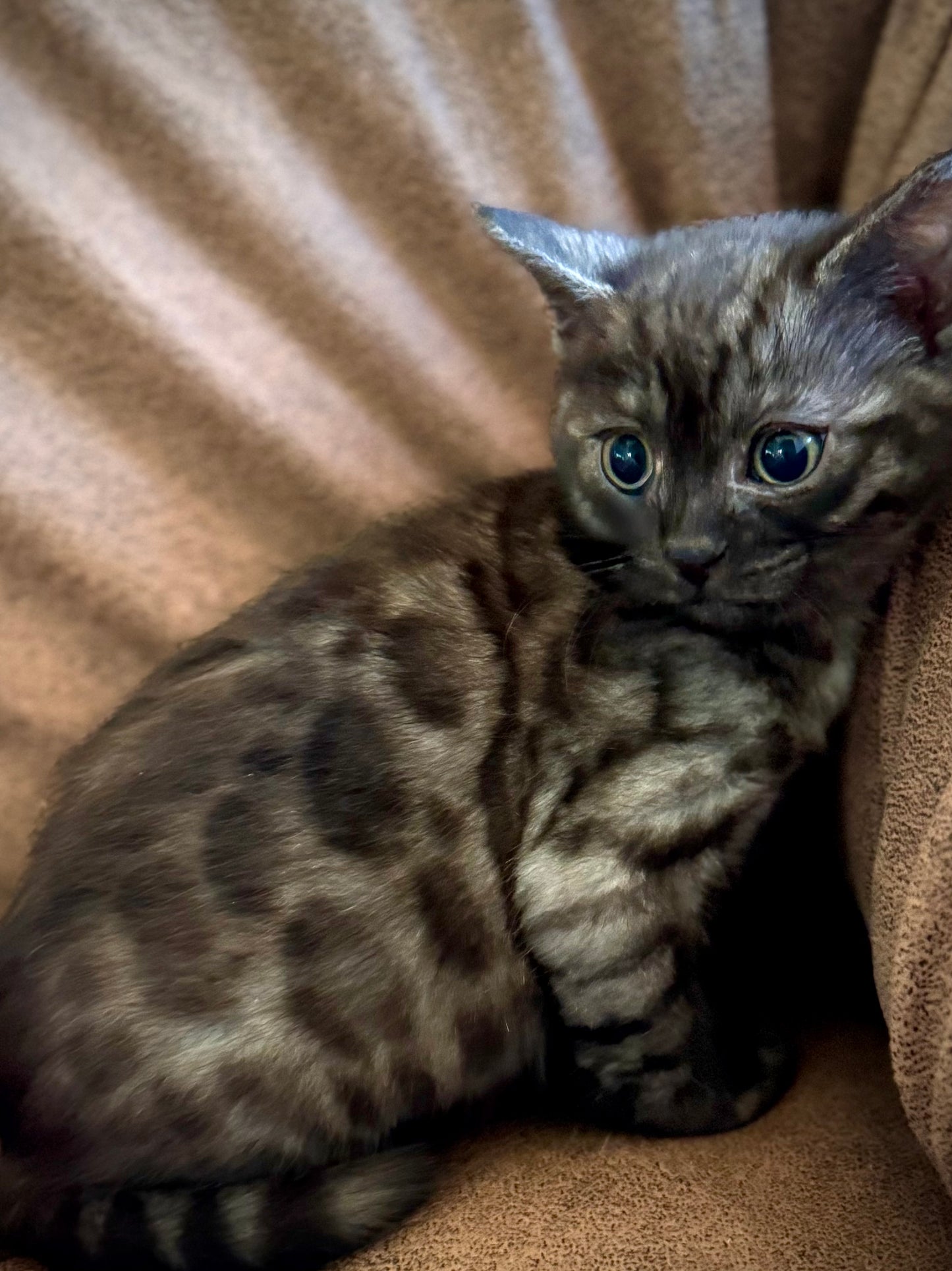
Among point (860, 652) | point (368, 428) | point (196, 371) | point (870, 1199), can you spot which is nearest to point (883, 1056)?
point (870, 1199)

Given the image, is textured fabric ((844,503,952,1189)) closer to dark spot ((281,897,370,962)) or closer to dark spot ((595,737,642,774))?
dark spot ((595,737,642,774))

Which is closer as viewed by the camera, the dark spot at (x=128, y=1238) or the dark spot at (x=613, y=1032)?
the dark spot at (x=128, y=1238)

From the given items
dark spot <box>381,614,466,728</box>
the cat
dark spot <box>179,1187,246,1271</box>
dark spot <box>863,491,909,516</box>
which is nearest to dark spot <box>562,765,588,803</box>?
the cat

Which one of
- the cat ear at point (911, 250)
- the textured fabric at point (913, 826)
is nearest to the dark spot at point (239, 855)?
the textured fabric at point (913, 826)

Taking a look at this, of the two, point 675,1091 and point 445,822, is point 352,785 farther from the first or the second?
point 675,1091

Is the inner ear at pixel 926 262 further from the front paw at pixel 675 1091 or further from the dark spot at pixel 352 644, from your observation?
the front paw at pixel 675 1091

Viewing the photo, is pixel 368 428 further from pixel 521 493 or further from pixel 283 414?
pixel 521 493
